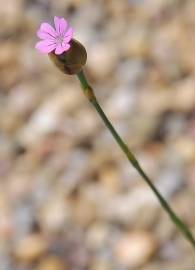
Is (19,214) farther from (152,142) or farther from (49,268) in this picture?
(152,142)

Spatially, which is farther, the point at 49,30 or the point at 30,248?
the point at 30,248

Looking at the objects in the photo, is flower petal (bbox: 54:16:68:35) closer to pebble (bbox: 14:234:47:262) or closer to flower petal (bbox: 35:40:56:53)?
flower petal (bbox: 35:40:56:53)

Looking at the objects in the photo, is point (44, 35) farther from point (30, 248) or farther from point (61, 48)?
point (30, 248)

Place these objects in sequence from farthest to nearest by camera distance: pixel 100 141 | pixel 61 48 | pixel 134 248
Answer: pixel 100 141, pixel 134 248, pixel 61 48

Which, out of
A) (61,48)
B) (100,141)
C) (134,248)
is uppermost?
(100,141)

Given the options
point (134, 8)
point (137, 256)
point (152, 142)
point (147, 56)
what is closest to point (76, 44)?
point (137, 256)

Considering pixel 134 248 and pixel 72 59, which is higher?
pixel 134 248

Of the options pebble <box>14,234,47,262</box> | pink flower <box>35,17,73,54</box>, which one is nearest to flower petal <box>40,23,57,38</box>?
pink flower <box>35,17,73,54</box>

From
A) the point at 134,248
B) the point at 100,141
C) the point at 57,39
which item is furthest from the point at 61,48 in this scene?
the point at 100,141

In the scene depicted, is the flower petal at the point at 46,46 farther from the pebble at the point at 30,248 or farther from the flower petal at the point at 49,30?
the pebble at the point at 30,248
